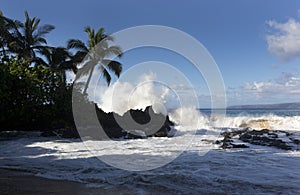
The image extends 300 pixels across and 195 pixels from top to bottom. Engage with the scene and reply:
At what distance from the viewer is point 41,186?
14.8 feet

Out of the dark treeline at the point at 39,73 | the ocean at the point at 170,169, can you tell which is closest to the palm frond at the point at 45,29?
the dark treeline at the point at 39,73

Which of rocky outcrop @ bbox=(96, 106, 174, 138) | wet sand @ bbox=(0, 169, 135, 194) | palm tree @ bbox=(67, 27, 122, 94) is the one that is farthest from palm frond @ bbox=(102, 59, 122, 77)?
wet sand @ bbox=(0, 169, 135, 194)

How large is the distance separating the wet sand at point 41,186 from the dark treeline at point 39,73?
26.8 ft

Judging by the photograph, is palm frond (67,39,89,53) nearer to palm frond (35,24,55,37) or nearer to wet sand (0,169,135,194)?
palm frond (35,24,55,37)

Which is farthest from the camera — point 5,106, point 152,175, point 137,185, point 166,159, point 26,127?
point 26,127

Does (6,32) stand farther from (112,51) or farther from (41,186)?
(41,186)

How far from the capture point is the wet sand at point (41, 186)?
13.9ft

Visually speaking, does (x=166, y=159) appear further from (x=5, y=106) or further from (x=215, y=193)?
(x=5, y=106)

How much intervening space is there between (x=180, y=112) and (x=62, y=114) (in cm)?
1447

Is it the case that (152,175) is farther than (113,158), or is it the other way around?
(113,158)

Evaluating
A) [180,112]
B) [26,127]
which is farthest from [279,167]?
[180,112]

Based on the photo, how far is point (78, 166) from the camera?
6.25 meters

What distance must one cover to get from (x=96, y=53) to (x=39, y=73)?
6731 millimetres

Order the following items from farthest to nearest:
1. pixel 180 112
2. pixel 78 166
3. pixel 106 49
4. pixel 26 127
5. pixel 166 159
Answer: pixel 180 112
pixel 106 49
pixel 26 127
pixel 166 159
pixel 78 166
